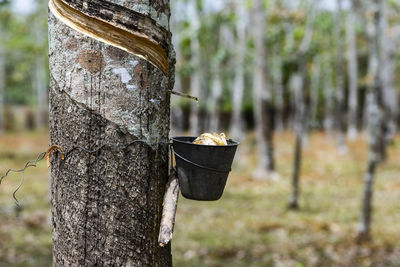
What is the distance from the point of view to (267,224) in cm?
797

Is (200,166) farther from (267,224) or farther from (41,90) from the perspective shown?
(41,90)

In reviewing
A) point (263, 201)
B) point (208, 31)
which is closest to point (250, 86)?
point (208, 31)

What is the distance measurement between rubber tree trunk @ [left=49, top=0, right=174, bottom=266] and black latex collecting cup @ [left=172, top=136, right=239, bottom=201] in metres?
0.23

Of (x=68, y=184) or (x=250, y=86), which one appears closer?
(x=68, y=184)

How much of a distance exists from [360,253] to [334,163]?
964 cm

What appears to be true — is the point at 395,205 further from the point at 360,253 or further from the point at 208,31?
the point at 208,31

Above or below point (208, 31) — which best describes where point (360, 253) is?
below

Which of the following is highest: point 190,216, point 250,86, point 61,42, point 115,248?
point 250,86

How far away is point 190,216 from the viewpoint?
28.7 ft

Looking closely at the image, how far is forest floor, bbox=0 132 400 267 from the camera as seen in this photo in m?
6.12

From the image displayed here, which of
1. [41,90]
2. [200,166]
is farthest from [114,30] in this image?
[41,90]

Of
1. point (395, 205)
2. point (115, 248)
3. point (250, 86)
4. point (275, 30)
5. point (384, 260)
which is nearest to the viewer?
point (115, 248)

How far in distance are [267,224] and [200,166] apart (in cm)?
669

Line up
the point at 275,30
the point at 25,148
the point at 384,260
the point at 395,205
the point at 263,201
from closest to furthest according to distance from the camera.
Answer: the point at 384,260, the point at 395,205, the point at 263,201, the point at 275,30, the point at 25,148
